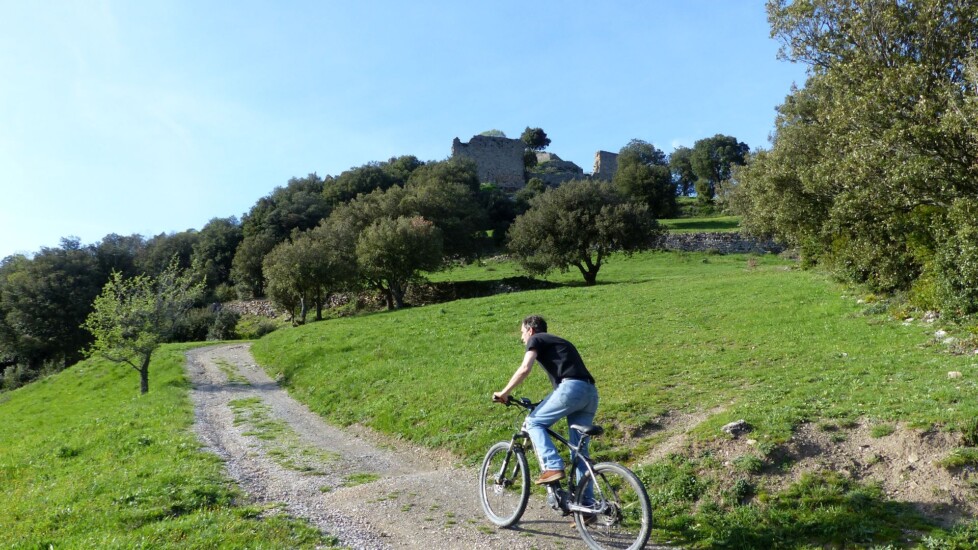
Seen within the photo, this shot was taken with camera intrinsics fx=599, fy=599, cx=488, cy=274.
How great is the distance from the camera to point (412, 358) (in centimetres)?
2294

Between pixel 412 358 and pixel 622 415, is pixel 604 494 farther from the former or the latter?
pixel 412 358

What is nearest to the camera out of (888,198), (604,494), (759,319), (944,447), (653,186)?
(604,494)

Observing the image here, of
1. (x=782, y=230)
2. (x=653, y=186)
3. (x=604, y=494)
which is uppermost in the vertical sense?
Result: (x=653, y=186)

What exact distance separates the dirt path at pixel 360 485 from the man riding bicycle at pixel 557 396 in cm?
100

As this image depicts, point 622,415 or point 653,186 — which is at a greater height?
point 653,186

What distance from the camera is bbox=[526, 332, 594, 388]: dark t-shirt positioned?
24.4ft

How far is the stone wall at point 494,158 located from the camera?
114 m

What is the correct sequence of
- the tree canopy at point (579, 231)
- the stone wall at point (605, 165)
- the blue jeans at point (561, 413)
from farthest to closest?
the stone wall at point (605, 165) < the tree canopy at point (579, 231) < the blue jeans at point (561, 413)

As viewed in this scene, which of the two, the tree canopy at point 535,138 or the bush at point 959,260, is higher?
the tree canopy at point 535,138

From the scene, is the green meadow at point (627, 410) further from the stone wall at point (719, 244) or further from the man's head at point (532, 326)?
the stone wall at point (719, 244)

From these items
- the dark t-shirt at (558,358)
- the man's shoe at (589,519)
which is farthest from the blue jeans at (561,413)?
the man's shoe at (589,519)

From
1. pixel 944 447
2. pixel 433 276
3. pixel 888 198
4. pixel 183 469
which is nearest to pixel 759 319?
pixel 888 198

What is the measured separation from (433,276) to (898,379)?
52.8 m

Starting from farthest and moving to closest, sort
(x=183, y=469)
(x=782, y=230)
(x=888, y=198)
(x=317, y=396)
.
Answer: (x=782, y=230) < (x=317, y=396) < (x=888, y=198) < (x=183, y=469)
